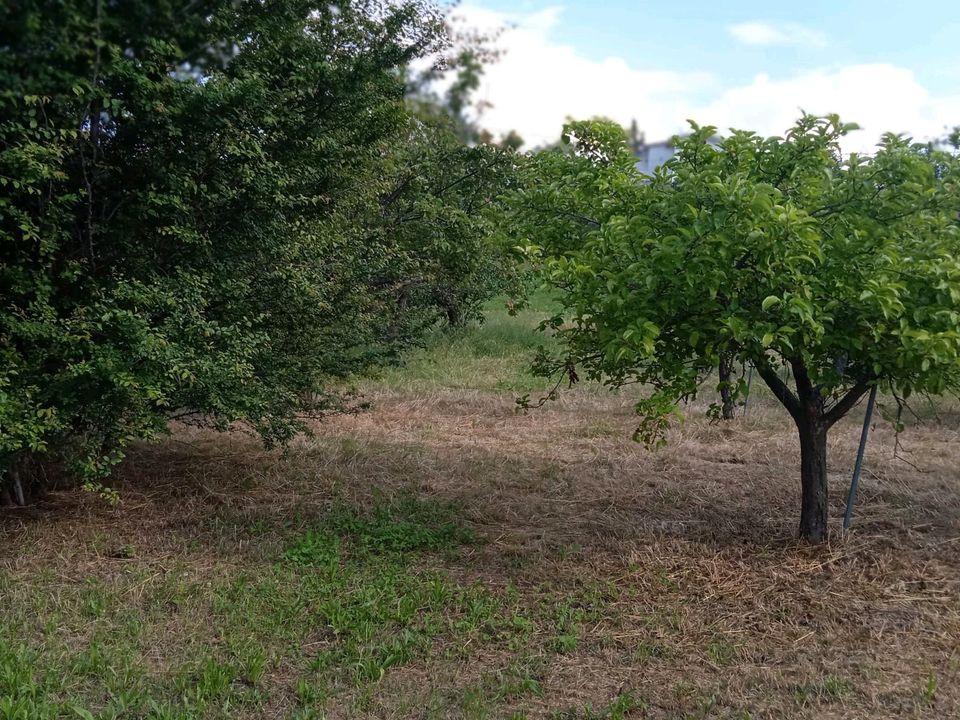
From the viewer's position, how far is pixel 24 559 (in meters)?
4.90

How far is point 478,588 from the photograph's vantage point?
461 cm

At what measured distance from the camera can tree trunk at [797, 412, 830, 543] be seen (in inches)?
199

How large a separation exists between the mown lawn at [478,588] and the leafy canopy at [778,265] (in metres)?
1.09

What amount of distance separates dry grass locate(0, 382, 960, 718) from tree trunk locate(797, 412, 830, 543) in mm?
140

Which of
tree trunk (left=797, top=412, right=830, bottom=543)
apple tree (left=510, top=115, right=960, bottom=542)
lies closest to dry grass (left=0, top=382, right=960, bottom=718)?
tree trunk (left=797, top=412, right=830, bottom=543)

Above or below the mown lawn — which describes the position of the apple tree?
above

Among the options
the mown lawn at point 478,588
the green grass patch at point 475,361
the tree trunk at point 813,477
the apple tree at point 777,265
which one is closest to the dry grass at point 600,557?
the mown lawn at point 478,588

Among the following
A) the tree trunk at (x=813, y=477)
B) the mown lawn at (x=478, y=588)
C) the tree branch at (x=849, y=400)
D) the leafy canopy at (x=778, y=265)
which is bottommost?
the mown lawn at (x=478, y=588)

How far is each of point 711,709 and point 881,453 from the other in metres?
5.34

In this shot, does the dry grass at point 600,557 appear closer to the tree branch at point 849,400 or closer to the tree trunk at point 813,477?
the tree trunk at point 813,477

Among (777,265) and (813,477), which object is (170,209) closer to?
(777,265)

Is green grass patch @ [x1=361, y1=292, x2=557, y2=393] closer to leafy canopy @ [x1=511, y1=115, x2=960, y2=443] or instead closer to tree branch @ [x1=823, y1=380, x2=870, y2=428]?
tree branch @ [x1=823, y1=380, x2=870, y2=428]

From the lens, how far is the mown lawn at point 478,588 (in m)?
3.51

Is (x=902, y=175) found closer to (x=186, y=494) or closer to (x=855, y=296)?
(x=855, y=296)
